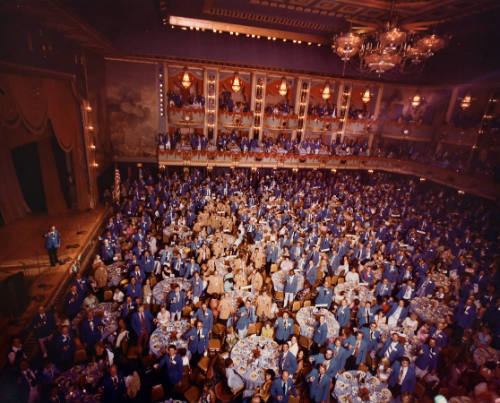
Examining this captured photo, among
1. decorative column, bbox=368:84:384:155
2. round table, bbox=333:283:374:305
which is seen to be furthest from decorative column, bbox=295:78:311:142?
round table, bbox=333:283:374:305

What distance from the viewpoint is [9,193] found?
12164mm

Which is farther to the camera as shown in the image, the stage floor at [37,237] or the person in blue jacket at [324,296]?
the stage floor at [37,237]

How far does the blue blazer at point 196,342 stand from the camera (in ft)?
22.5

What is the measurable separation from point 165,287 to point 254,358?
11.9 feet

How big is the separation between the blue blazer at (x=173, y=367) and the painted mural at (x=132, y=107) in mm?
17545

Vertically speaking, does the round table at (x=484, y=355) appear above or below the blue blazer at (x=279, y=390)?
below

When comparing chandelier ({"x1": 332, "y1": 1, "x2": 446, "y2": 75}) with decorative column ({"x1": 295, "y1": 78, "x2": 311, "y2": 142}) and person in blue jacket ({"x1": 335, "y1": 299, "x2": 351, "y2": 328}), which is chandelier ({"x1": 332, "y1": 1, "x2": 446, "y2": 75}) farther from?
decorative column ({"x1": 295, "y1": 78, "x2": 311, "y2": 142})

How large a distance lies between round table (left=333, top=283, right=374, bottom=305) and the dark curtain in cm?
1364

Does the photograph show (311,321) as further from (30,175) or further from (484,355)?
(30,175)

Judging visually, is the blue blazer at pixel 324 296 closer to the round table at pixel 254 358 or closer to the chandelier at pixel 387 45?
the round table at pixel 254 358

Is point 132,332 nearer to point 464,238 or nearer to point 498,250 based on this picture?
point 464,238

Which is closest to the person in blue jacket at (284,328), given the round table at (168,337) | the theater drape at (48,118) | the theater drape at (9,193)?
the round table at (168,337)

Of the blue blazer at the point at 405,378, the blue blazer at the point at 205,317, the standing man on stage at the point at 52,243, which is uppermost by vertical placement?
the standing man on stage at the point at 52,243

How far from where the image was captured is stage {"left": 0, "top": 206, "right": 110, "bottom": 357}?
747cm
